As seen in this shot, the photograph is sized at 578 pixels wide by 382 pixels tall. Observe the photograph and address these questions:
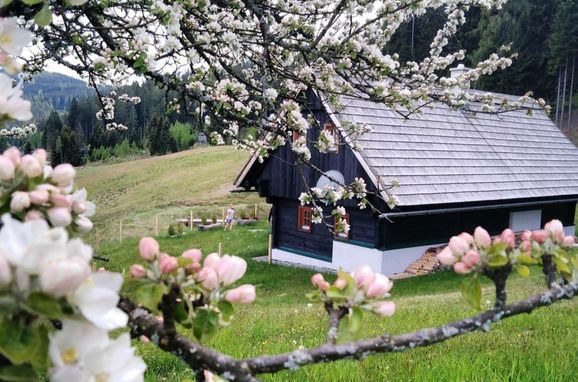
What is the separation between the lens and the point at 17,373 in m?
0.82

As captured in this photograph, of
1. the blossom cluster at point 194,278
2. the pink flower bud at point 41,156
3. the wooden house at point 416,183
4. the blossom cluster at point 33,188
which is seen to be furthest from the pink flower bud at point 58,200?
the wooden house at point 416,183

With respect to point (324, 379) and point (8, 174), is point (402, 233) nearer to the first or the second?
point (324, 379)

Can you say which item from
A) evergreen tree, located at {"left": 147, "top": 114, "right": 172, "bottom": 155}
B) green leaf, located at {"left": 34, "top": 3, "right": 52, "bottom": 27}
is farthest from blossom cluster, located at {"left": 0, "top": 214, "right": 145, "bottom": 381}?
evergreen tree, located at {"left": 147, "top": 114, "right": 172, "bottom": 155}

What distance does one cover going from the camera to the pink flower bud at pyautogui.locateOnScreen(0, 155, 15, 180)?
3.23 feet

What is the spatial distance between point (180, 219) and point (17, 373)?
26.6 metres

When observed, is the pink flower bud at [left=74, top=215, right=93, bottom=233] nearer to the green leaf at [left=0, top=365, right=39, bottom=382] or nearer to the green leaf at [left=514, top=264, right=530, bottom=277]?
the green leaf at [left=0, top=365, right=39, bottom=382]

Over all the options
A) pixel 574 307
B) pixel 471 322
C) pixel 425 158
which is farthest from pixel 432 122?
pixel 471 322

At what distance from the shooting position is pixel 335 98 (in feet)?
14.8

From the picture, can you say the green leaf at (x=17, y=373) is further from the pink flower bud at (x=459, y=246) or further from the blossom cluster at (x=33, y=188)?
the pink flower bud at (x=459, y=246)

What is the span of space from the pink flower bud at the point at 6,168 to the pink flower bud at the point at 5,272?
10.5 inches

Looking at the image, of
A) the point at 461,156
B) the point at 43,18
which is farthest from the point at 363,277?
the point at 461,156

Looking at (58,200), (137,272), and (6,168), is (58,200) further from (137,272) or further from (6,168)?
(137,272)

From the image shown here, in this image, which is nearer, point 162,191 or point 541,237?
point 541,237

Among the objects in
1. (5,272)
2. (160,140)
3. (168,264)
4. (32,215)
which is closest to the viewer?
(5,272)
